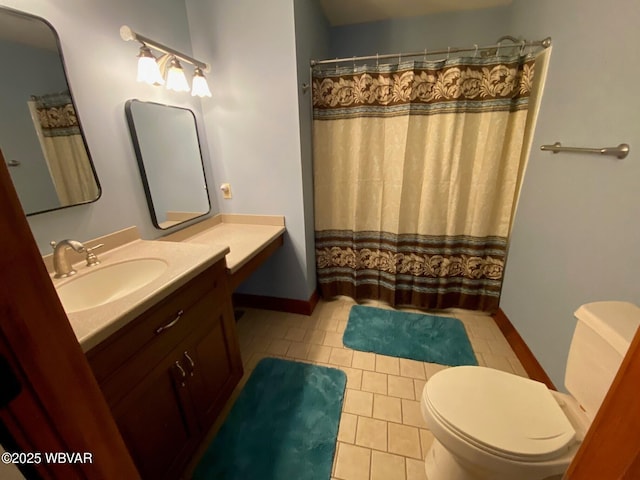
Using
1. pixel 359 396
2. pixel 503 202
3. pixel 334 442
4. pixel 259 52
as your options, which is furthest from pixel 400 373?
pixel 259 52

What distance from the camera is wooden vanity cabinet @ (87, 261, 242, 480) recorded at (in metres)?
0.80

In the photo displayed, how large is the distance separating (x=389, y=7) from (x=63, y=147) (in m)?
2.27

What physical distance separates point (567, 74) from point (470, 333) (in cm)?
161

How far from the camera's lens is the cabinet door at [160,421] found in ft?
2.78

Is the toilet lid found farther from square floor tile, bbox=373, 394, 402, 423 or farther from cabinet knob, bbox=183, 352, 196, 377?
cabinet knob, bbox=183, 352, 196, 377

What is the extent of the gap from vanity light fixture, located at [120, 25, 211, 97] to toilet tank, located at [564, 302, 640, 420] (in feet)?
6.49

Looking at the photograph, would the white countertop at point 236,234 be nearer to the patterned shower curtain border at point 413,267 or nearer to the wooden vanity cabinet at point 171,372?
the wooden vanity cabinet at point 171,372

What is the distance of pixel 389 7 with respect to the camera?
1996 millimetres

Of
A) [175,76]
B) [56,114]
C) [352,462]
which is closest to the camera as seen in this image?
[56,114]

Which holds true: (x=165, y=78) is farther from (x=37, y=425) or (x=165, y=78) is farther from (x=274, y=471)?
(x=274, y=471)

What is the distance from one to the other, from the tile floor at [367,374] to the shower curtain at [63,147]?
127 cm

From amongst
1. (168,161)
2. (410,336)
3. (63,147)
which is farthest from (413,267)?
(63,147)

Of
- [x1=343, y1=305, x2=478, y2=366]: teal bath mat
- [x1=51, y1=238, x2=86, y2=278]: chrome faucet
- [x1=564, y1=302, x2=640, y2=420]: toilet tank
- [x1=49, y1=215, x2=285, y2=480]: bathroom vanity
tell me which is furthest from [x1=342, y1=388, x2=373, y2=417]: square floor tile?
[x1=51, y1=238, x2=86, y2=278]: chrome faucet

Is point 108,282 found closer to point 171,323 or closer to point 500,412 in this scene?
point 171,323
